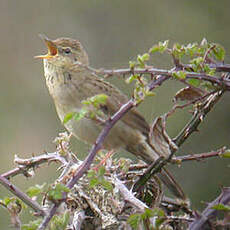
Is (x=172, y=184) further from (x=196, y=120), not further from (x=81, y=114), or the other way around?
(x=81, y=114)

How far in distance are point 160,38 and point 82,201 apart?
145 inches

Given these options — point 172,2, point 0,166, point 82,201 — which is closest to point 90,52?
point 172,2

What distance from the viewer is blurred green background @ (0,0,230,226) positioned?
454 centimetres

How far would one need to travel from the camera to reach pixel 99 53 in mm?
5723

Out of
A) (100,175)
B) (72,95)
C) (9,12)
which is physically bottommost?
(100,175)

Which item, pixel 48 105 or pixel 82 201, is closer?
pixel 82 201

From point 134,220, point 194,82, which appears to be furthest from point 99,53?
point 134,220

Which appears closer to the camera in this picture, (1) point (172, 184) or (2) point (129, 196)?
(2) point (129, 196)

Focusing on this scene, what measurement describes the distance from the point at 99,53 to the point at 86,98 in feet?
10.1

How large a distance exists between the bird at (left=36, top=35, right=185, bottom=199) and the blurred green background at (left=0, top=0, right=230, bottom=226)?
5.48 ft

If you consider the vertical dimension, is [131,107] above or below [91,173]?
above

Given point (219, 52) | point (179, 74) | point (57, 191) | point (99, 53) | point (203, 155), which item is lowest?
point (57, 191)

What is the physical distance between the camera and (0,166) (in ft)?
17.1

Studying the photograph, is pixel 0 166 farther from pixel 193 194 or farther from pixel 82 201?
pixel 82 201
